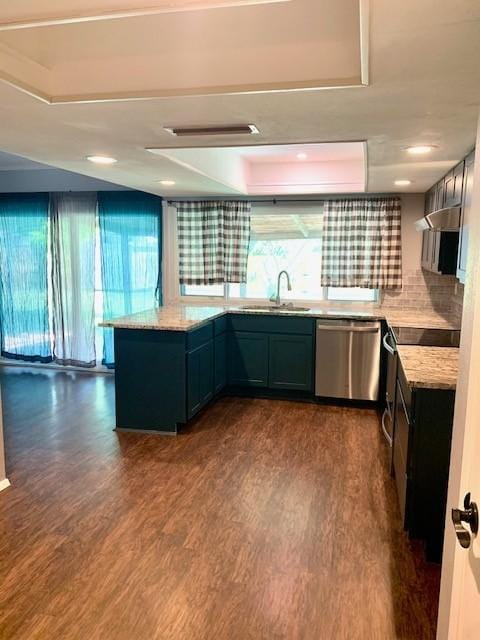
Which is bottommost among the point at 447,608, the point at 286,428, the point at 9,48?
the point at 286,428

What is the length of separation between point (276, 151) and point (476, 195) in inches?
152

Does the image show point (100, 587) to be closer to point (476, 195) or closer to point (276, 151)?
point (476, 195)

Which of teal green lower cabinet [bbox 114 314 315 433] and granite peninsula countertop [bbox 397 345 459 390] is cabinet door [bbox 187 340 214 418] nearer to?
teal green lower cabinet [bbox 114 314 315 433]

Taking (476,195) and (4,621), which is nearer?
(476,195)

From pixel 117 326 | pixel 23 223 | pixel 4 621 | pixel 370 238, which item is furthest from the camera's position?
pixel 23 223

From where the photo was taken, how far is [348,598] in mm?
2211

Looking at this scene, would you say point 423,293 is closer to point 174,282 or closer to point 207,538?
point 174,282

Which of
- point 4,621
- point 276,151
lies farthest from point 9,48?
point 276,151

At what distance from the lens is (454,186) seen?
3.35 metres

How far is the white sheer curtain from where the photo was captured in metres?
5.95

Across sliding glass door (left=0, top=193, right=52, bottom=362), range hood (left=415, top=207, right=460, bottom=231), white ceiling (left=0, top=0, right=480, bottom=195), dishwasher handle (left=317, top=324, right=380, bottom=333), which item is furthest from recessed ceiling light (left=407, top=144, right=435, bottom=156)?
sliding glass door (left=0, top=193, right=52, bottom=362)

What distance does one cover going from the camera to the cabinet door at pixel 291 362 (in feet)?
16.4

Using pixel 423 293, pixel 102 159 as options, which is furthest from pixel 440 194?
pixel 102 159

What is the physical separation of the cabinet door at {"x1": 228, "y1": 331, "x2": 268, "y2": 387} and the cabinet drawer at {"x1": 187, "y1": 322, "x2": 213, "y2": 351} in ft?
1.83
